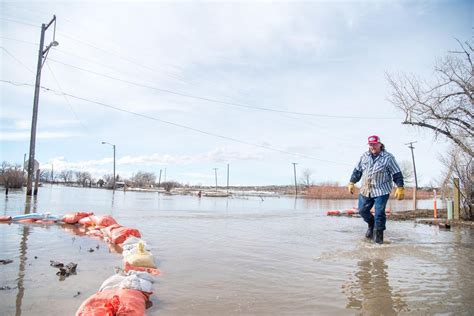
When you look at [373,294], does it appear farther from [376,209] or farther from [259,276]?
[376,209]

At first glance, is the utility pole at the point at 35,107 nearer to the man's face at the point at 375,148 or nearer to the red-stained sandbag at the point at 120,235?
the red-stained sandbag at the point at 120,235

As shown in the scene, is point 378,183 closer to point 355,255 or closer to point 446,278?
point 355,255

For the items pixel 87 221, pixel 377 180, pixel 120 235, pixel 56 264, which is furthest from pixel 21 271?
pixel 377 180

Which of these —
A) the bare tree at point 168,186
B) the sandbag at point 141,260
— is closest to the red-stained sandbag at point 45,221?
the sandbag at point 141,260

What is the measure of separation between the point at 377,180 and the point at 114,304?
542cm

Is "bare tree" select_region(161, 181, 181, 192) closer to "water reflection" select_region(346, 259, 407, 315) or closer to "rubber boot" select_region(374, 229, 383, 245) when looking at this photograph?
"rubber boot" select_region(374, 229, 383, 245)

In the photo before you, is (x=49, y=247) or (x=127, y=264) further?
(x=49, y=247)

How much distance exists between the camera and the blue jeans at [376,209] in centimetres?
620

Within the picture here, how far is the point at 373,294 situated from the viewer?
3189 millimetres

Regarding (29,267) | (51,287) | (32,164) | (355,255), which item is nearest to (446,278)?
(355,255)

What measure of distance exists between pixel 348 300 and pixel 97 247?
3.76m

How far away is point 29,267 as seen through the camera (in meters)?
3.87

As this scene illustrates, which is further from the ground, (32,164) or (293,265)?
(32,164)

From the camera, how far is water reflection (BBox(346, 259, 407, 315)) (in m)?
2.81
